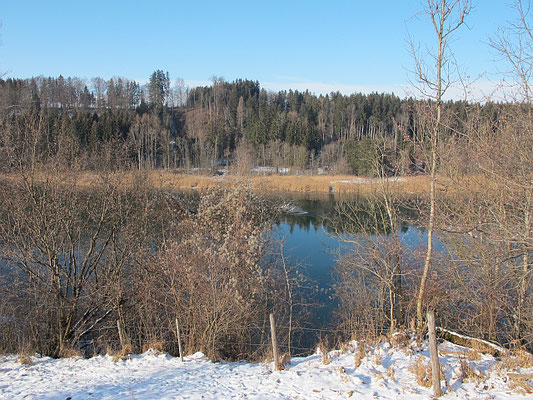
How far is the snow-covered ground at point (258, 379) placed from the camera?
5820 millimetres

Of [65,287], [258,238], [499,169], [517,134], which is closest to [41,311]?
[65,287]

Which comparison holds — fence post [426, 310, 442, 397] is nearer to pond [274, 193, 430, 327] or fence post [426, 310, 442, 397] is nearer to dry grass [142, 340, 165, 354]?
dry grass [142, 340, 165, 354]

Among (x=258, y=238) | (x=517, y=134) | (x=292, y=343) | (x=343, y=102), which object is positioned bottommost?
(x=292, y=343)

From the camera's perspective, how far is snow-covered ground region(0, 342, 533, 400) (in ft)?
19.1

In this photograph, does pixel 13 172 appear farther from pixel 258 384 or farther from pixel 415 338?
pixel 415 338

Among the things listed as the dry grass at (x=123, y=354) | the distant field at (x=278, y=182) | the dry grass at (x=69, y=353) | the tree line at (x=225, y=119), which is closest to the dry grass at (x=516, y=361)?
the distant field at (x=278, y=182)

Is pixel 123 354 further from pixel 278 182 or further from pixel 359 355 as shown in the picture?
pixel 278 182

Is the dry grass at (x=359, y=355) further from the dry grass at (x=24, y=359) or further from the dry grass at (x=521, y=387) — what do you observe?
the dry grass at (x=24, y=359)

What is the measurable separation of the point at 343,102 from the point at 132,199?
266 feet

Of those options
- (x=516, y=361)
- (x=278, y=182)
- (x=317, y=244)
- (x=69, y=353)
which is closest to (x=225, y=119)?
(x=278, y=182)

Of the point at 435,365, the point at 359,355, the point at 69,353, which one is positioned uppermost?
the point at 435,365

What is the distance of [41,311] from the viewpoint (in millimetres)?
10336

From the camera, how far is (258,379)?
22.4ft

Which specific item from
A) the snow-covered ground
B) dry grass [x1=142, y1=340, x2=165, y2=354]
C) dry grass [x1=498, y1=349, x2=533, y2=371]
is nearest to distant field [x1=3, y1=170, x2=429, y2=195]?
dry grass [x1=498, y1=349, x2=533, y2=371]
